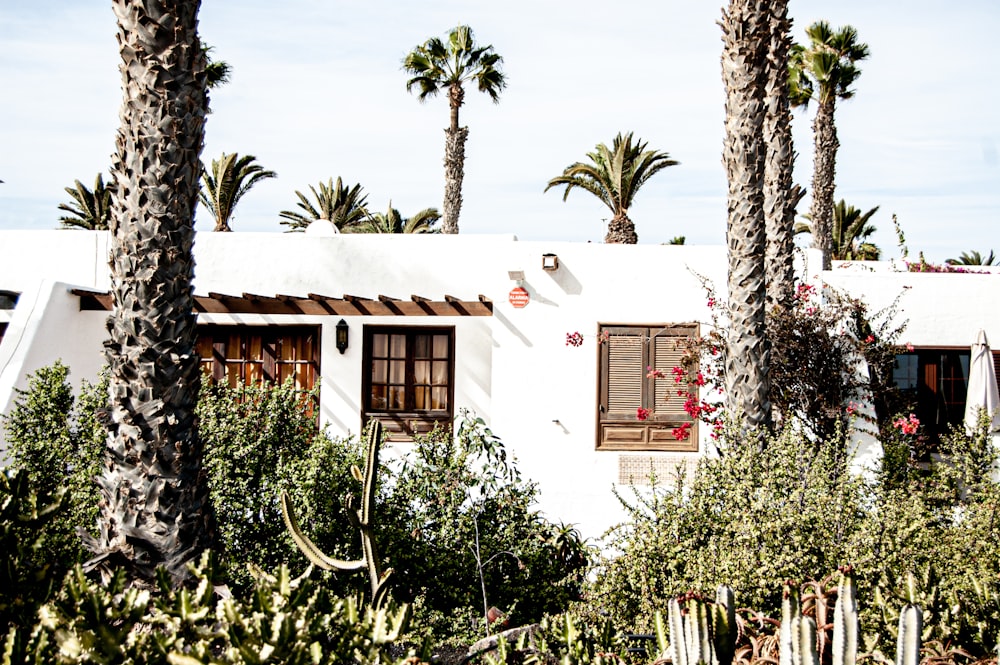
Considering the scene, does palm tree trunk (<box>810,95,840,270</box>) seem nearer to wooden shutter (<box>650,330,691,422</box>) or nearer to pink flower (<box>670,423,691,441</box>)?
wooden shutter (<box>650,330,691,422</box>)

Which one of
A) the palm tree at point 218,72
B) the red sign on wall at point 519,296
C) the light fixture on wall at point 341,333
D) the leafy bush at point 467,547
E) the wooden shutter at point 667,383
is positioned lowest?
the leafy bush at point 467,547

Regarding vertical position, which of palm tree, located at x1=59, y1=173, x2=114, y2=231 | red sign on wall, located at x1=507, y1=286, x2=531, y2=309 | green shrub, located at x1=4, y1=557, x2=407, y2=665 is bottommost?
green shrub, located at x1=4, y1=557, x2=407, y2=665

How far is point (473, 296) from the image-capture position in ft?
45.4

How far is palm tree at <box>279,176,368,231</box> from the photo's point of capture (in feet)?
108

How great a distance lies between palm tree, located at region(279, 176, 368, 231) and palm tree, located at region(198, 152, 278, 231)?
4723 mm

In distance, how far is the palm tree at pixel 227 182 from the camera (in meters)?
26.8

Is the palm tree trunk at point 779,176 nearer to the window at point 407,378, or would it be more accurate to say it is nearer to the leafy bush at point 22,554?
the window at point 407,378

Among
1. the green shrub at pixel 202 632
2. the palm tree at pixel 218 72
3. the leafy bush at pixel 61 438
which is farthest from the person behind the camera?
the palm tree at pixel 218 72

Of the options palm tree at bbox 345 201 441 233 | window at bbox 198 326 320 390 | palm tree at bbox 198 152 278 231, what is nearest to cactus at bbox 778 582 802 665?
window at bbox 198 326 320 390

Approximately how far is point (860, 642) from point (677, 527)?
126cm

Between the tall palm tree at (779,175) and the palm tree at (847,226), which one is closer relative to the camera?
the tall palm tree at (779,175)

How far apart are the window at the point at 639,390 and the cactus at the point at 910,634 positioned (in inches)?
390

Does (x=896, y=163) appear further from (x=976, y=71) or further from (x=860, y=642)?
(x=860, y=642)

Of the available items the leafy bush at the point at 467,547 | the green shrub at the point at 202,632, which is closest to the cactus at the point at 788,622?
the green shrub at the point at 202,632
